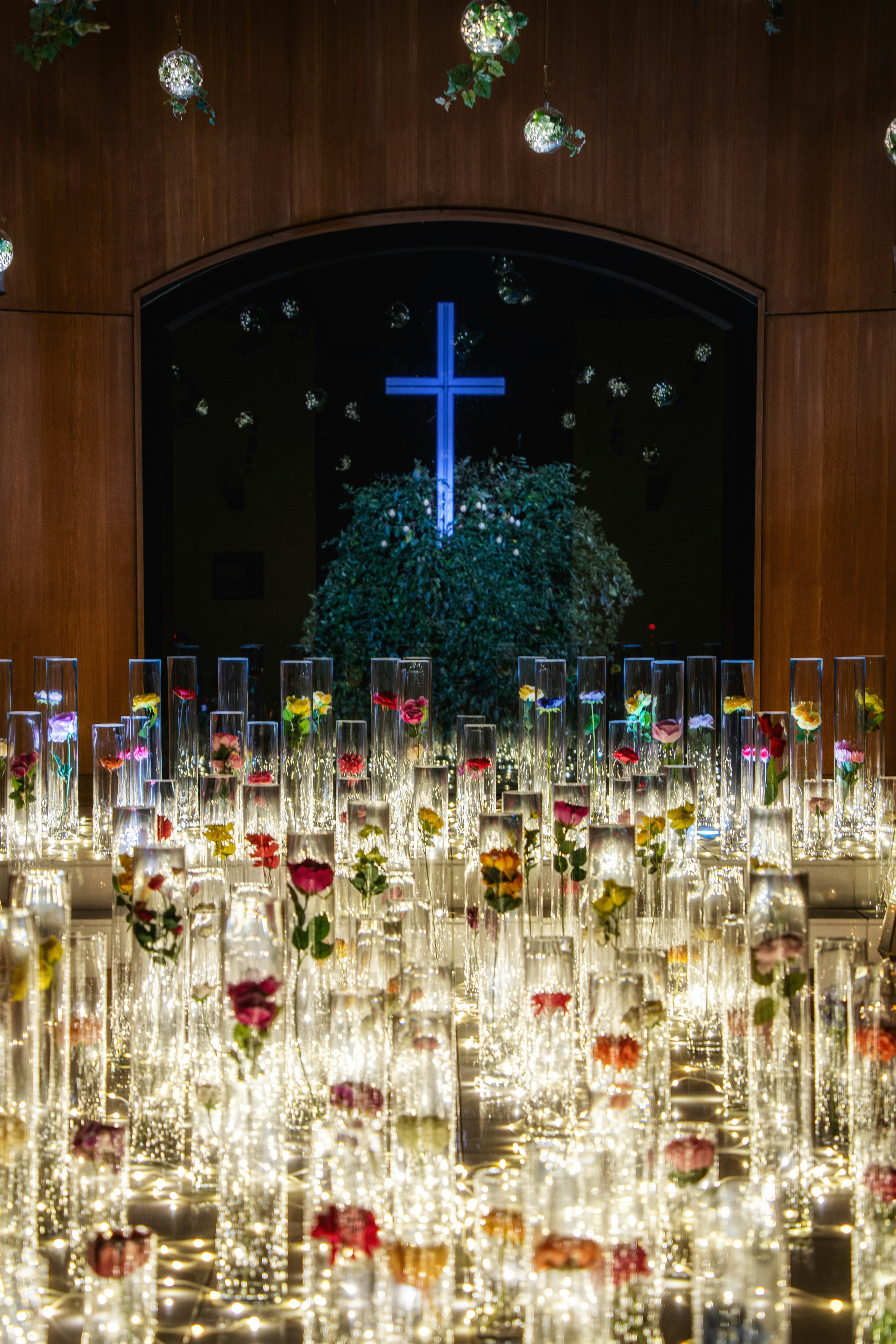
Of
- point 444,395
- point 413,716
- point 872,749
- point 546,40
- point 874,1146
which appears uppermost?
point 546,40

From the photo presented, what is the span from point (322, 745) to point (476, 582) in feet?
6.25

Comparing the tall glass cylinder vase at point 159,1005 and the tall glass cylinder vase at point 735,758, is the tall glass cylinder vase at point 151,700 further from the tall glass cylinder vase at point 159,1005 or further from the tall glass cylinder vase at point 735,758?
the tall glass cylinder vase at point 159,1005

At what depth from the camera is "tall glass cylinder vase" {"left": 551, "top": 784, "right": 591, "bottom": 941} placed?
3172mm

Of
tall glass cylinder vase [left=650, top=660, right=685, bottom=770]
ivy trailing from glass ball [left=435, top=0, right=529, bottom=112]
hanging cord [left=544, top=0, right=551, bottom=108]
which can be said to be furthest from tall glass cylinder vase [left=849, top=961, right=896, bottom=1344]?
hanging cord [left=544, top=0, right=551, bottom=108]

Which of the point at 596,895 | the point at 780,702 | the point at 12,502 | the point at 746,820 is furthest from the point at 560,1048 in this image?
the point at 12,502

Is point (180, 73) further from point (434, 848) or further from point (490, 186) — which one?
point (434, 848)

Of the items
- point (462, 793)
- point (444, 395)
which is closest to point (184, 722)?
point (462, 793)

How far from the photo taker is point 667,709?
4.45 metres

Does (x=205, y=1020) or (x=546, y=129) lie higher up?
(x=546, y=129)

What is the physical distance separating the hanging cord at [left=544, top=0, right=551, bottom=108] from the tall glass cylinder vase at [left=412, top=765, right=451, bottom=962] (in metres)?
3.24

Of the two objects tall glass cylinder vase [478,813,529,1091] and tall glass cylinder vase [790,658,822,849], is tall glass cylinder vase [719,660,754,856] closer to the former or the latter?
tall glass cylinder vase [790,658,822,849]

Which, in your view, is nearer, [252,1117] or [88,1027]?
[252,1117]

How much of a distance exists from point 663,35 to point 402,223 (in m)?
1.33

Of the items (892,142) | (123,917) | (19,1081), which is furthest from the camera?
(892,142)
